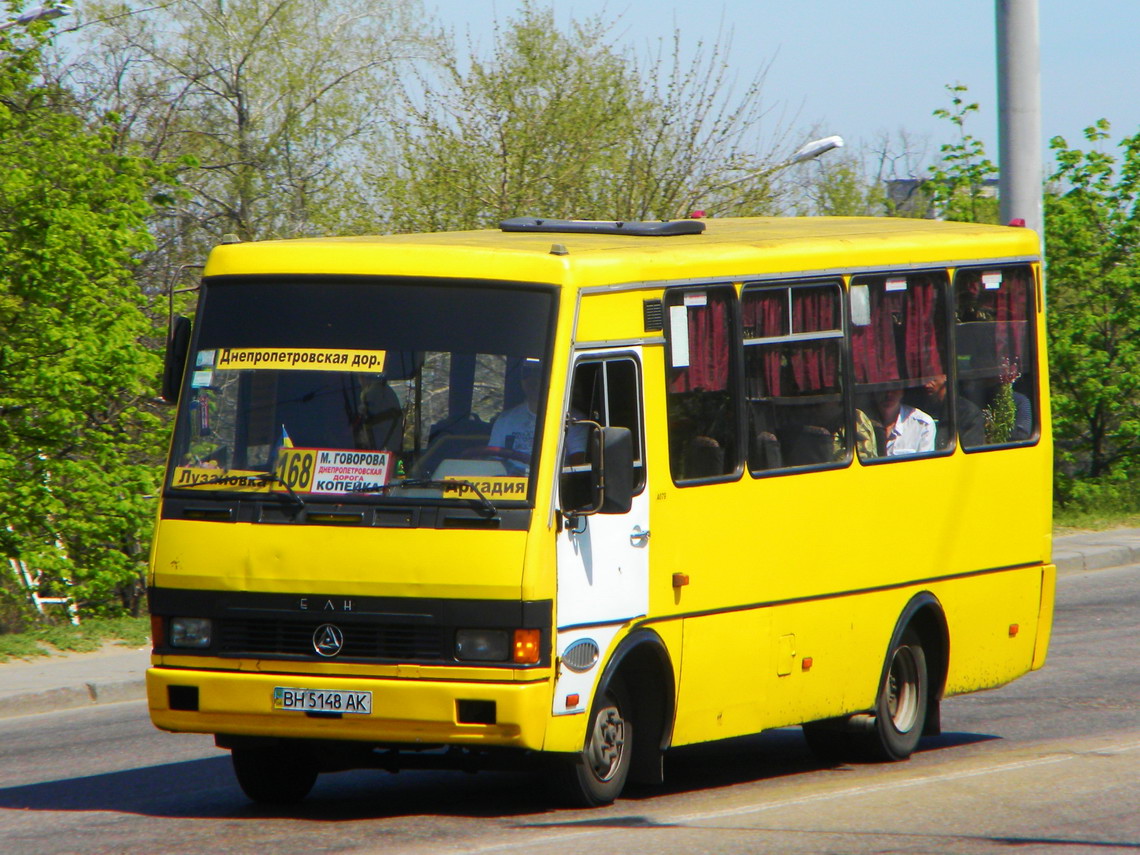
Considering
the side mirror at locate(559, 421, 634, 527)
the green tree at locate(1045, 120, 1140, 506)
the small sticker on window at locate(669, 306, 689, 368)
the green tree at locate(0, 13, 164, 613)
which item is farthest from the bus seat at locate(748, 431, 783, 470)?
the green tree at locate(1045, 120, 1140, 506)

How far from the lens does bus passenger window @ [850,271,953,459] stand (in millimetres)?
9984

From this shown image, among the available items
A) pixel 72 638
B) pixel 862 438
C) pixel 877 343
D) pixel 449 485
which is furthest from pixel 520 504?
pixel 72 638

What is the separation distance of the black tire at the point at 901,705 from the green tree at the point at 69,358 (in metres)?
8.90

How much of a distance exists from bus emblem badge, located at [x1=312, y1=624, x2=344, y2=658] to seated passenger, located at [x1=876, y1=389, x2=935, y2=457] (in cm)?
366

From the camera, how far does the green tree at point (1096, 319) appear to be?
1042 inches

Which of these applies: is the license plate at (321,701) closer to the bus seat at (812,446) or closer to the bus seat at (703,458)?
the bus seat at (703,458)

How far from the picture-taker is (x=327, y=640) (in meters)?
7.77

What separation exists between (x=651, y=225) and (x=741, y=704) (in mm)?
2434

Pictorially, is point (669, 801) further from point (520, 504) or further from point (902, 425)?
point (902, 425)

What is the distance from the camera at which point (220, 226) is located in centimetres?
3234

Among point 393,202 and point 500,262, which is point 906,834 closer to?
point 500,262

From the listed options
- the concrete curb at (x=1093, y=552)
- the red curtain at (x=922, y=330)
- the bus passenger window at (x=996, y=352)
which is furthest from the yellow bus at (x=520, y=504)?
the concrete curb at (x=1093, y=552)

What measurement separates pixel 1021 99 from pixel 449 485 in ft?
36.9

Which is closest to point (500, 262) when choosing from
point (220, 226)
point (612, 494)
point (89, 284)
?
point (612, 494)
